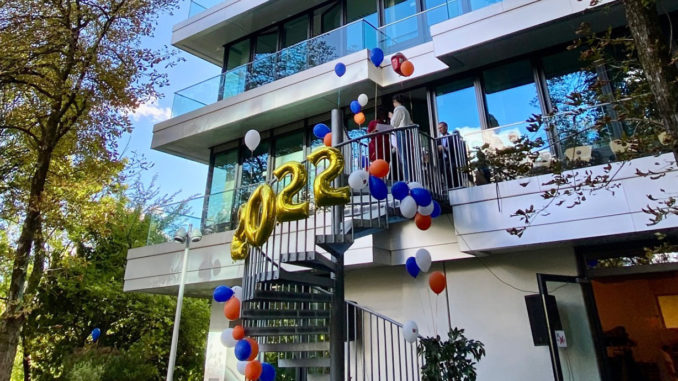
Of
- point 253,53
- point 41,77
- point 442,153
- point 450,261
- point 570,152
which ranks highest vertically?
point 253,53

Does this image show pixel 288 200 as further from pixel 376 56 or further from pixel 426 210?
pixel 376 56

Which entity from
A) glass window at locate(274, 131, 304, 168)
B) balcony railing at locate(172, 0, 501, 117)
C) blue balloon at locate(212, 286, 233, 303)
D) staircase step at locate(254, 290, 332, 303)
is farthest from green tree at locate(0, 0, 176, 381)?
staircase step at locate(254, 290, 332, 303)

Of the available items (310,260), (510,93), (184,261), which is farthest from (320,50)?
(310,260)

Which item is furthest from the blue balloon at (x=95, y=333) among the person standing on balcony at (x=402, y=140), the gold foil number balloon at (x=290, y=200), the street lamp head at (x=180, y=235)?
the person standing on balcony at (x=402, y=140)

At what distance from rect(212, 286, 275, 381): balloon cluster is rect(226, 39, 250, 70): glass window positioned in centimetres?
671

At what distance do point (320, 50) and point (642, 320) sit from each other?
7.46 meters

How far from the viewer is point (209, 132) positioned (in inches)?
354

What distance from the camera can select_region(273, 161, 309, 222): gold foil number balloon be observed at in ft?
14.8

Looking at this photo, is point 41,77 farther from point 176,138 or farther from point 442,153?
point 442,153

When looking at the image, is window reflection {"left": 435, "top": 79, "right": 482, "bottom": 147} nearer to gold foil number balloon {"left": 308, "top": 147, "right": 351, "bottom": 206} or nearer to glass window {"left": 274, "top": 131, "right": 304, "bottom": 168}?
gold foil number balloon {"left": 308, "top": 147, "right": 351, "bottom": 206}

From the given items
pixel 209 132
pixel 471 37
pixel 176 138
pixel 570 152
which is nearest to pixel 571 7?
pixel 471 37

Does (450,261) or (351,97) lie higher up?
(351,97)

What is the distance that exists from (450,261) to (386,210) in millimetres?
2036

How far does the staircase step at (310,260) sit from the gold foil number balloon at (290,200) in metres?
0.39
